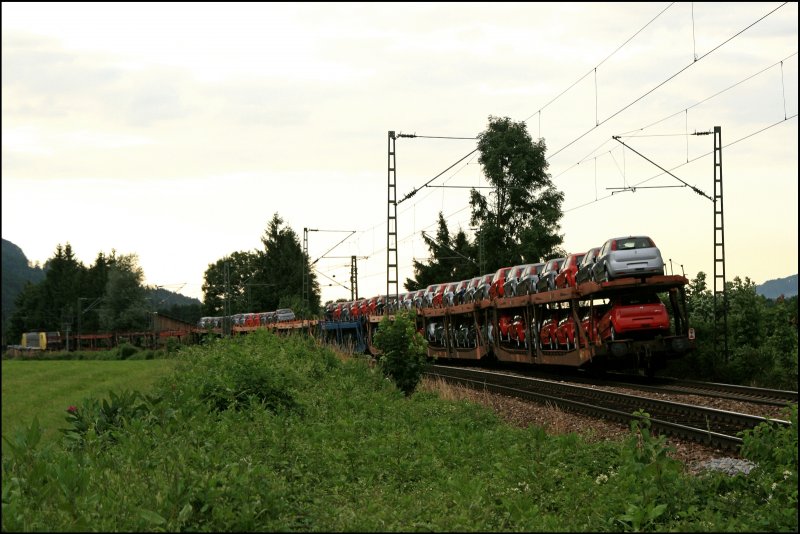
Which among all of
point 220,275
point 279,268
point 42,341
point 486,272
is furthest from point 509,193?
point 42,341

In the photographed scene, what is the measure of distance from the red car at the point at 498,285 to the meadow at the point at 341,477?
2264 centimetres

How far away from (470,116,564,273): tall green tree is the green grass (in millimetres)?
23360

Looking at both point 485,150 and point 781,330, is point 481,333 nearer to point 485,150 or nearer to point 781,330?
point 781,330

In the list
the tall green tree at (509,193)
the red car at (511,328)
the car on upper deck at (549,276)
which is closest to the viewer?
the car on upper deck at (549,276)

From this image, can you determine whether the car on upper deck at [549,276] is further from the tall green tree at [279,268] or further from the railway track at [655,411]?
the tall green tree at [279,268]

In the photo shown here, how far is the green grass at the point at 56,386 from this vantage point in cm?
3503

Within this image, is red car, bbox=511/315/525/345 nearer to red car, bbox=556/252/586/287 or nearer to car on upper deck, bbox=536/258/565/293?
car on upper deck, bbox=536/258/565/293

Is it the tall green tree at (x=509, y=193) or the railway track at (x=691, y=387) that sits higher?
the tall green tree at (x=509, y=193)

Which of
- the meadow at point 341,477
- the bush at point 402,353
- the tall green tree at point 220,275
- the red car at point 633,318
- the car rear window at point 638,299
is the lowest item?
the meadow at point 341,477

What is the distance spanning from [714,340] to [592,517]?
74.2 feet

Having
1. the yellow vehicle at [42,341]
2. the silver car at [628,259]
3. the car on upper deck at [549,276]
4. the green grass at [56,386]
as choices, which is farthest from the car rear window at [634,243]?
the yellow vehicle at [42,341]

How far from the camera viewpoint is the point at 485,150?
6538 cm

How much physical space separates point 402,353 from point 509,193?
4456 centimetres

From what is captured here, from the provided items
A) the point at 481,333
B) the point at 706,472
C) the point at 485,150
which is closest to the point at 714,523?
the point at 706,472
